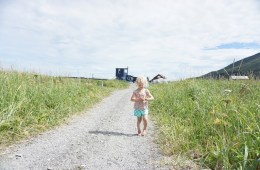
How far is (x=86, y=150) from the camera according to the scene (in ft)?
21.6

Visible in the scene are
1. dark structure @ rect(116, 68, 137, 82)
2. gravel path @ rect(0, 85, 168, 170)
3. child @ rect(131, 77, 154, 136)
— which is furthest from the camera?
dark structure @ rect(116, 68, 137, 82)

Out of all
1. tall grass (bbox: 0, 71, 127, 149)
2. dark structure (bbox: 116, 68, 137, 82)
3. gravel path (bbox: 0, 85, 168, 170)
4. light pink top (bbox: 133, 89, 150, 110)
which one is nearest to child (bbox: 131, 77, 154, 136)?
light pink top (bbox: 133, 89, 150, 110)

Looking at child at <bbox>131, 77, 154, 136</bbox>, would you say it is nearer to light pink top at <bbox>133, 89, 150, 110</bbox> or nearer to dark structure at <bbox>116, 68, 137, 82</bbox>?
light pink top at <bbox>133, 89, 150, 110</bbox>

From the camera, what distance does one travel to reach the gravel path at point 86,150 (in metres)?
5.64

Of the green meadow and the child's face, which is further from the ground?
the child's face

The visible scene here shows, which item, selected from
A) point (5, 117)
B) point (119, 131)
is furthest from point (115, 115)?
point (5, 117)

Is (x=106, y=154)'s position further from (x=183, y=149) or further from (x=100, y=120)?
(x=100, y=120)

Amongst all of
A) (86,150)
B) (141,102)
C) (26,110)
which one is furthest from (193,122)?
(26,110)

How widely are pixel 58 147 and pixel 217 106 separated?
3813mm

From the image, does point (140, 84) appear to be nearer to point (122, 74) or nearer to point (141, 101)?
point (141, 101)

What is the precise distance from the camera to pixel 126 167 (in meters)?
5.55

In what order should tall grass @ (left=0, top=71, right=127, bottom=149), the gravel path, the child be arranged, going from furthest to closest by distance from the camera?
the child
tall grass @ (left=0, top=71, right=127, bottom=149)
the gravel path

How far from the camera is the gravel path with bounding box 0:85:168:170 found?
5.64 m

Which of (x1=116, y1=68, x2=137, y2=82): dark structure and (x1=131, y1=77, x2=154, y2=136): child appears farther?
(x1=116, y1=68, x2=137, y2=82): dark structure
